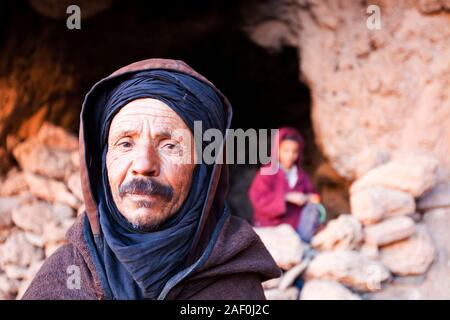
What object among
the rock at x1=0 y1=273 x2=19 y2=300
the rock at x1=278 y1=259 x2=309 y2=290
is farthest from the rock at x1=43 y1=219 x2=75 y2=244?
the rock at x1=278 y1=259 x2=309 y2=290

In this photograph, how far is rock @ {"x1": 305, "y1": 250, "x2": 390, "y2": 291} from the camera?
3.32m

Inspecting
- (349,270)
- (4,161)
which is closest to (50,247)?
(4,161)

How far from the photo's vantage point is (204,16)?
17.9 ft

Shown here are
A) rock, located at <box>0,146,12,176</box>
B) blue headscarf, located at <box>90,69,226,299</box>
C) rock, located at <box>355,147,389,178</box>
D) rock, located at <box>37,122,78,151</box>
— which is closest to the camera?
blue headscarf, located at <box>90,69,226,299</box>

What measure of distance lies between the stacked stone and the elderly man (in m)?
2.22

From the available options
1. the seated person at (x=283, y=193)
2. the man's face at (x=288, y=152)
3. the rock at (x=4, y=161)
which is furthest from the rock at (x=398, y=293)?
the rock at (x=4, y=161)

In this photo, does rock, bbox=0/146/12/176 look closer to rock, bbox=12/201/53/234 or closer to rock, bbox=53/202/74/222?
rock, bbox=12/201/53/234

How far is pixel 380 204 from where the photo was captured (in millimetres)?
3594

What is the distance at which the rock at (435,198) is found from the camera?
12.5 feet

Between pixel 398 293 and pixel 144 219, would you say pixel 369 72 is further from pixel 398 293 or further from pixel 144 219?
pixel 144 219

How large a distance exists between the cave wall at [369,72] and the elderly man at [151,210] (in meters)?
2.83

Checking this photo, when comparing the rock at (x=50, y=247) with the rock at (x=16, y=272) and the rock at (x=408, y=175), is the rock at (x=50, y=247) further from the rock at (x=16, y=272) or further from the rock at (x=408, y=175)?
the rock at (x=408, y=175)

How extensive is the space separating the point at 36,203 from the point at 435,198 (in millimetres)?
3013
